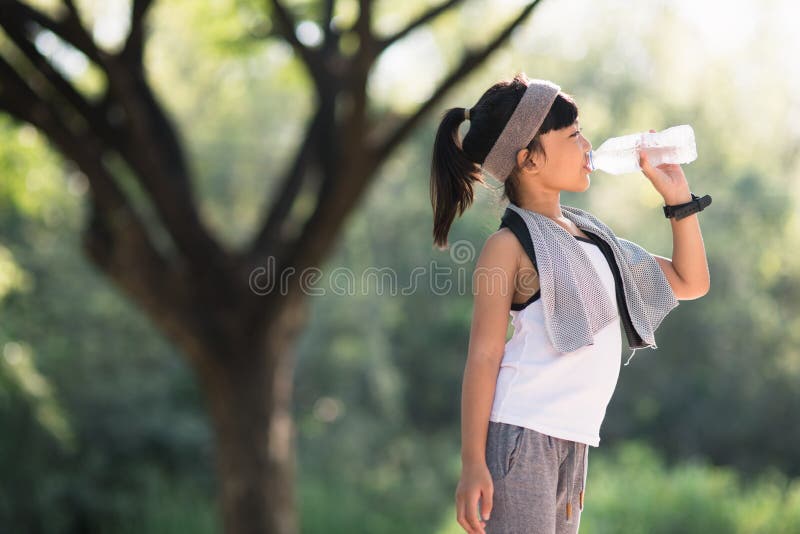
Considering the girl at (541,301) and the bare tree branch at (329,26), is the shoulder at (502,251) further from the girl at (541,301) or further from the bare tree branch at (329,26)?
the bare tree branch at (329,26)

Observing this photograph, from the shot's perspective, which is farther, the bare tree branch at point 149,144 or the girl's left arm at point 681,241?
the bare tree branch at point 149,144

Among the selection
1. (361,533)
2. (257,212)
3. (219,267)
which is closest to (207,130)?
(257,212)

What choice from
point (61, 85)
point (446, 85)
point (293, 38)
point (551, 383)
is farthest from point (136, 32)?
point (551, 383)

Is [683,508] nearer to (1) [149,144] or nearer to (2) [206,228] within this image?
(2) [206,228]

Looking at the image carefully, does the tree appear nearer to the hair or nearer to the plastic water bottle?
the hair

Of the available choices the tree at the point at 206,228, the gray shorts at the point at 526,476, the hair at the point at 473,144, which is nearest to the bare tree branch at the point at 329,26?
the tree at the point at 206,228

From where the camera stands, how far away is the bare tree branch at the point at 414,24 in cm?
416

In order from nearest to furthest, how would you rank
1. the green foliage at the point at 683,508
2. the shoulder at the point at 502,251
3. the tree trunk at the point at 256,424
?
the shoulder at the point at 502,251 < the tree trunk at the point at 256,424 < the green foliage at the point at 683,508

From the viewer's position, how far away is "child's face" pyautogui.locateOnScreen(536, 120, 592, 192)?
5.86 ft

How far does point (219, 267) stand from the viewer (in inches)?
195

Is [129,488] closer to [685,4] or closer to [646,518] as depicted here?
[646,518]

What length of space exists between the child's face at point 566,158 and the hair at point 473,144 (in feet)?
0.04

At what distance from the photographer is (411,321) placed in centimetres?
1273

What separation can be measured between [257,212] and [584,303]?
11.0 m
